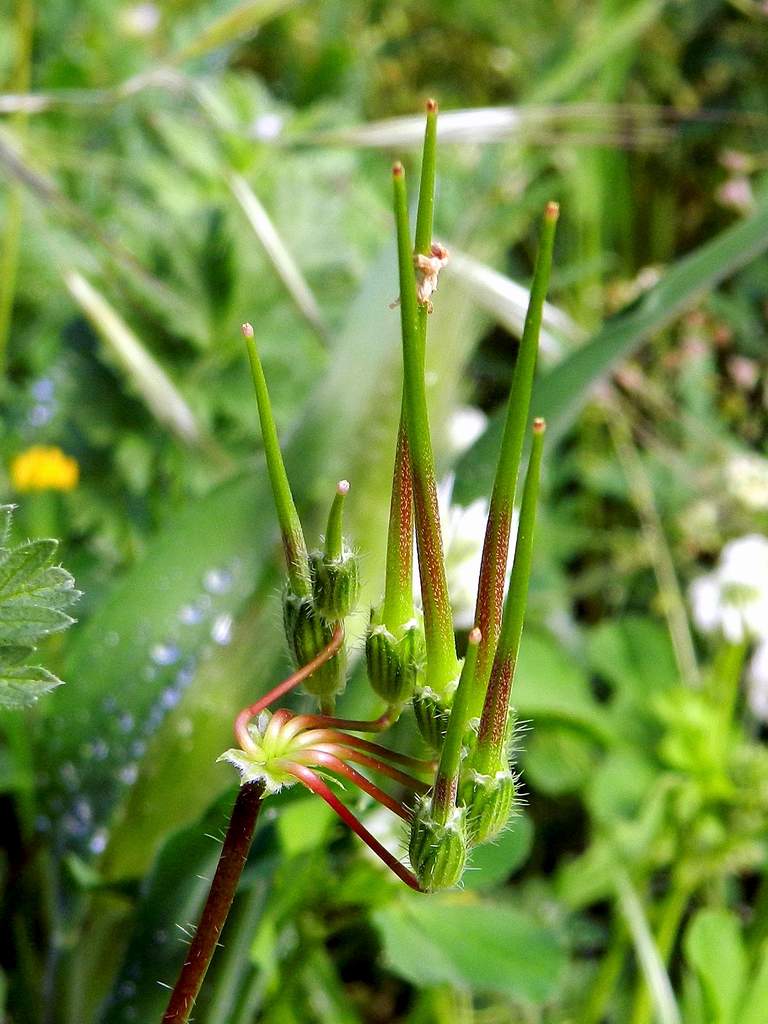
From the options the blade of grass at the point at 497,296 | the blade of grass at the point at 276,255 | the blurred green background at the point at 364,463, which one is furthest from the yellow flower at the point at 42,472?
the blade of grass at the point at 497,296

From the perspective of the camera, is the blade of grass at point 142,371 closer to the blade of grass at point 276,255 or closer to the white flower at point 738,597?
the blade of grass at point 276,255

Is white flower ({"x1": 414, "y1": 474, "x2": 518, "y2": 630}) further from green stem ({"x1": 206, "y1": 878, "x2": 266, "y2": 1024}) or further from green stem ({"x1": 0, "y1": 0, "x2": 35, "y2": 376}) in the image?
green stem ({"x1": 0, "y1": 0, "x2": 35, "y2": 376})

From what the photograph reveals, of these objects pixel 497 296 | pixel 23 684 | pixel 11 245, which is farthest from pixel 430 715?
pixel 11 245

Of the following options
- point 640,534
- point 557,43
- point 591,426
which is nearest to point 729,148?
point 557,43

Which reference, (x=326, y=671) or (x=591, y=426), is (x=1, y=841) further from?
(x=591, y=426)

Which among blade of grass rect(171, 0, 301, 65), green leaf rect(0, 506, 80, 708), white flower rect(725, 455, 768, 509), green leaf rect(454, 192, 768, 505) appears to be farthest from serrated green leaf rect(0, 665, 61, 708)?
white flower rect(725, 455, 768, 509)

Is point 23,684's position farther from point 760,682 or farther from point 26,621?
point 760,682
